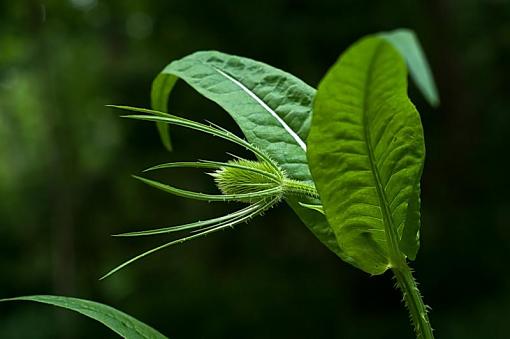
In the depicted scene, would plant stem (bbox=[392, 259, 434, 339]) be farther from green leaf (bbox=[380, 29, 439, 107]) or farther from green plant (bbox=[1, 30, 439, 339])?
green leaf (bbox=[380, 29, 439, 107])

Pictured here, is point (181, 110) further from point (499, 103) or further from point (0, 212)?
point (0, 212)

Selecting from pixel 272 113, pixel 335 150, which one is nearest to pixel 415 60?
pixel 335 150

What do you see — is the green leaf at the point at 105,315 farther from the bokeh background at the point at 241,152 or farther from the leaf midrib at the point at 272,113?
the bokeh background at the point at 241,152

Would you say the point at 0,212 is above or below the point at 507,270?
below

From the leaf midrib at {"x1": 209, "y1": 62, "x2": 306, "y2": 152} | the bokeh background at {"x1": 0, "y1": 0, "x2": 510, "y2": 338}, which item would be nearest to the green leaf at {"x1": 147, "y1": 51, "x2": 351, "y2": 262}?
the leaf midrib at {"x1": 209, "y1": 62, "x2": 306, "y2": 152}

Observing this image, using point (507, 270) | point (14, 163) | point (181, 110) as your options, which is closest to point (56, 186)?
point (181, 110)

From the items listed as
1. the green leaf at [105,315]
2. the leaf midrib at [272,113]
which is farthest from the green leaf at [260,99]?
the green leaf at [105,315]

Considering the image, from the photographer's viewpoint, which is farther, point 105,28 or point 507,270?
point 105,28
